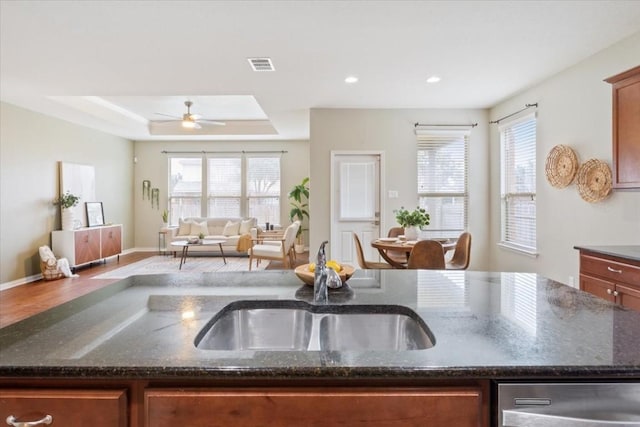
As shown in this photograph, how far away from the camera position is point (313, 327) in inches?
48.3

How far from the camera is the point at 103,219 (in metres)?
6.90

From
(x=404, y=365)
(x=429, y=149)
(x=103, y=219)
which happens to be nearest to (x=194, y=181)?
(x=103, y=219)

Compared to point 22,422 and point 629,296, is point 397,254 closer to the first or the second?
point 629,296

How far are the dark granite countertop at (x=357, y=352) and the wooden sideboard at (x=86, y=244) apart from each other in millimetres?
5288

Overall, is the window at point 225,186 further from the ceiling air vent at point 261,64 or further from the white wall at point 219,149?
the ceiling air vent at point 261,64

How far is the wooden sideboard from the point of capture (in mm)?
5645

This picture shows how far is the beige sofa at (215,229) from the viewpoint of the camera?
7237mm

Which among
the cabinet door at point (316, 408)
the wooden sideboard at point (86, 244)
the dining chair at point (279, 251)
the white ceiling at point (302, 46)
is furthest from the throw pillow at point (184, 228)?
the cabinet door at point (316, 408)

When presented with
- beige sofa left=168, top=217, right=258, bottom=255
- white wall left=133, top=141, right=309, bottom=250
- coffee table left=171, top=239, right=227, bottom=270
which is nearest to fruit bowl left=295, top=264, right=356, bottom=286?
coffee table left=171, top=239, right=227, bottom=270

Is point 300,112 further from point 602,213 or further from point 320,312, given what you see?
point 320,312

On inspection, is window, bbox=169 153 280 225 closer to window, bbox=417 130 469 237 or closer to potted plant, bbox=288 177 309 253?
potted plant, bbox=288 177 309 253

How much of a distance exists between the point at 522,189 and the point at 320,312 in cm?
426

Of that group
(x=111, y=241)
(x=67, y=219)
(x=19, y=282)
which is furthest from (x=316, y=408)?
(x=111, y=241)

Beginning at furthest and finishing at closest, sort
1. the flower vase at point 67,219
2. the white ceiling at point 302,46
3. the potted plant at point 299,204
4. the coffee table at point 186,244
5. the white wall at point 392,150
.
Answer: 1. the potted plant at point 299,204
2. the coffee table at point 186,244
3. the flower vase at point 67,219
4. the white wall at point 392,150
5. the white ceiling at point 302,46
